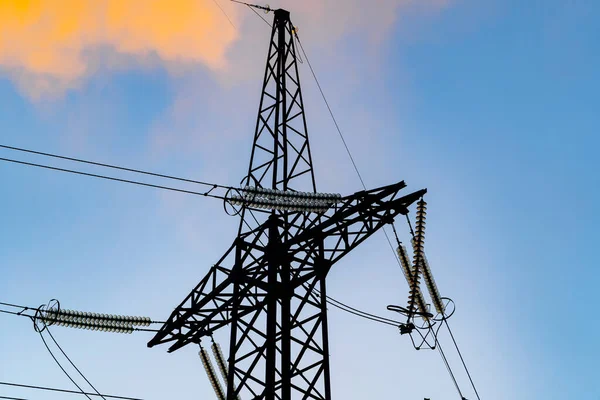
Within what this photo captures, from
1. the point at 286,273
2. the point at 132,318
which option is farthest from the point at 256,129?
the point at 132,318

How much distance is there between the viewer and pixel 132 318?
2233 centimetres

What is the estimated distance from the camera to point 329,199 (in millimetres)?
20891

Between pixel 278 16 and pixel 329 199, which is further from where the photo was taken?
pixel 278 16

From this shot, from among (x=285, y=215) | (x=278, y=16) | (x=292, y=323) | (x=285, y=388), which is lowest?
(x=285, y=388)

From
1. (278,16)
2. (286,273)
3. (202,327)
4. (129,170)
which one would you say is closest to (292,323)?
(286,273)

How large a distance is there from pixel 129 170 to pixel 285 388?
7.38 metres

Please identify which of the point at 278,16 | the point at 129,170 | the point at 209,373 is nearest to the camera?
the point at 129,170

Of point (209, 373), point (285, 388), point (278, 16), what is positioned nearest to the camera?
point (285, 388)

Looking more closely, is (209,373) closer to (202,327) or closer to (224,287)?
(202,327)

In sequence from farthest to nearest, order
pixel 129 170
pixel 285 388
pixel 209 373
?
pixel 209 373
pixel 129 170
pixel 285 388

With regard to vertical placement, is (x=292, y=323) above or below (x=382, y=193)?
below

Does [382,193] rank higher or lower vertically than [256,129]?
lower

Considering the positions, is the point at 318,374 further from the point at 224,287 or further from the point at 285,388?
the point at 224,287

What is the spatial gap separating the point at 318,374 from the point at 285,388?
0.96 meters
